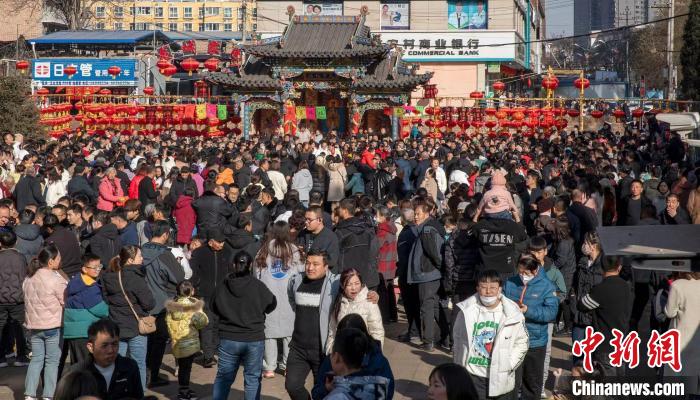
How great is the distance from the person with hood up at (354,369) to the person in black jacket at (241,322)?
225 centimetres

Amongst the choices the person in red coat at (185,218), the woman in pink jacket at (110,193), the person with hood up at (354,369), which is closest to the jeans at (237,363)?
the person with hood up at (354,369)

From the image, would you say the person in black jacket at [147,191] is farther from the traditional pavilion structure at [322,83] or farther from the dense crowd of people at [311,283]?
the traditional pavilion structure at [322,83]

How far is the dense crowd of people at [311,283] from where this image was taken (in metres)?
7.34

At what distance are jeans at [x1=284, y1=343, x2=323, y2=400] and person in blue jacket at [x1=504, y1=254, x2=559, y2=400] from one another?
1.72 metres

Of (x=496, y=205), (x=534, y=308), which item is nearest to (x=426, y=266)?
(x=496, y=205)

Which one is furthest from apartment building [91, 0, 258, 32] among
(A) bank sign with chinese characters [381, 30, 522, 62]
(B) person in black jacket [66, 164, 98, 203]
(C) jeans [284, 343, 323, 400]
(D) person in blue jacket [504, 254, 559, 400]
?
(C) jeans [284, 343, 323, 400]

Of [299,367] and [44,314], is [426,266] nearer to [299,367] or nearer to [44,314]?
[299,367]

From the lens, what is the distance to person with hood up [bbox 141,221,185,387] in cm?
977

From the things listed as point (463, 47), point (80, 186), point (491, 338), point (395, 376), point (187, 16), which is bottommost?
point (395, 376)

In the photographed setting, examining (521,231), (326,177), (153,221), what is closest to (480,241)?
(521,231)

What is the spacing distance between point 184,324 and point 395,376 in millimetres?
2299

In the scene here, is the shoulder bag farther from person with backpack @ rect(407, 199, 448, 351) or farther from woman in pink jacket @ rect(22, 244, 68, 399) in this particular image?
person with backpack @ rect(407, 199, 448, 351)

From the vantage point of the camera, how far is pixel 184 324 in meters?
9.34

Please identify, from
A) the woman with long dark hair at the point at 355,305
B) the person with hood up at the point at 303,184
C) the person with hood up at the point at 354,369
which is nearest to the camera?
the person with hood up at the point at 354,369
